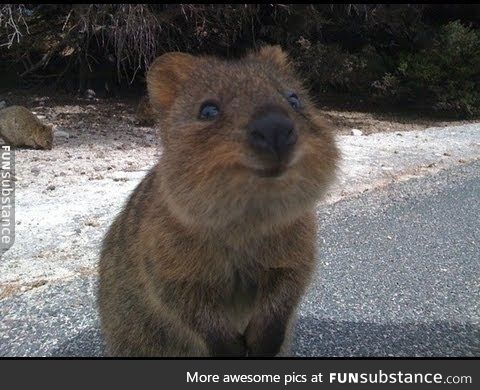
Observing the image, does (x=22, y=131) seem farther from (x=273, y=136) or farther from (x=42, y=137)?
(x=273, y=136)

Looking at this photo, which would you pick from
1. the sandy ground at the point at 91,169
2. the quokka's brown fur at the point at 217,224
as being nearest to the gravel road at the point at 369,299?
the sandy ground at the point at 91,169

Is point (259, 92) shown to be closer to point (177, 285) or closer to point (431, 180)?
point (177, 285)

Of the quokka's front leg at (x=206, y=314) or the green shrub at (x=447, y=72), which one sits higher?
Answer: the quokka's front leg at (x=206, y=314)

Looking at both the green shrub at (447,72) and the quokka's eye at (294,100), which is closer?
the quokka's eye at (294,100)

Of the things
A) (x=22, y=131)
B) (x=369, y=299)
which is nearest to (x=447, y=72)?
(x=22, y=131)

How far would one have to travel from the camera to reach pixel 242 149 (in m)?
1.81

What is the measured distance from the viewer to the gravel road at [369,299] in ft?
10.8

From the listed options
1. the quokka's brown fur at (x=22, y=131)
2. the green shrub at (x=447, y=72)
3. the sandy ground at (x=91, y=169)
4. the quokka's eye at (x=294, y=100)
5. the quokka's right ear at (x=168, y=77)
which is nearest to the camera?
the quokka's eye at (x=294, y=100)

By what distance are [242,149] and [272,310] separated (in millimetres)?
967


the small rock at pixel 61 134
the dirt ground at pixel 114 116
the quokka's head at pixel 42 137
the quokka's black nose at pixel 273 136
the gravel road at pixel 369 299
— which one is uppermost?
the quokka's black nose at pixel 273 136

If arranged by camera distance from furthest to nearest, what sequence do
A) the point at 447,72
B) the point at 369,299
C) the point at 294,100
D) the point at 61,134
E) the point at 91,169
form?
the point at 447,72, the point at 61,134, the point at 91,169, the point at 369,299, the point at 294,100

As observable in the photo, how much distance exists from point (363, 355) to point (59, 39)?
32.3 feet

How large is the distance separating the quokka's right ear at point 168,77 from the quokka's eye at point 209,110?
44 cm

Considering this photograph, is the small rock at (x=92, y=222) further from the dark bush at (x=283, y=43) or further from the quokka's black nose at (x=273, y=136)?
the dark bush at (x=283, y=43)
